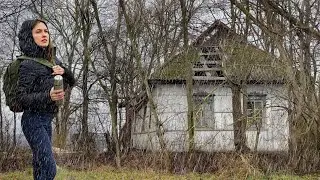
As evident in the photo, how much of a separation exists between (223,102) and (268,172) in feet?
35.6

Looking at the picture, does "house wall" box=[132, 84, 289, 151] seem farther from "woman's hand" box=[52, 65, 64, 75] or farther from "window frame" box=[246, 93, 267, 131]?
"woman's hand" box=[52, 65, 64, 75]

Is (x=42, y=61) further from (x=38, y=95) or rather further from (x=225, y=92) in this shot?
(x=225, y=92)

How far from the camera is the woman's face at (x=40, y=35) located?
340 centimetres

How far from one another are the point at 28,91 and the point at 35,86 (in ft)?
0.26

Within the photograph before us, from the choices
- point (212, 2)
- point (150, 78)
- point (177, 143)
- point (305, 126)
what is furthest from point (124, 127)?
point (305, 126)

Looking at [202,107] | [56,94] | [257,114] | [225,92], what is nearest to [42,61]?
[56,94]

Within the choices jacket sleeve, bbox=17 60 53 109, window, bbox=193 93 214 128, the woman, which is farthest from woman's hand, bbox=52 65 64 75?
window, bbox=193 93 214 128

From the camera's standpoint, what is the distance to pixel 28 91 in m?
3.30

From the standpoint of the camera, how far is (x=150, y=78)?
16.7 metres

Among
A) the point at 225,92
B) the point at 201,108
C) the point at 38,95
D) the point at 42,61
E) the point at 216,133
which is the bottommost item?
the point at 216,133

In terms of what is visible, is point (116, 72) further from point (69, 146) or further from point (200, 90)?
point (69, 146)

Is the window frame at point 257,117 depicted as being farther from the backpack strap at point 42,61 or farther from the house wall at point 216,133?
the backpack strap at point 42,61

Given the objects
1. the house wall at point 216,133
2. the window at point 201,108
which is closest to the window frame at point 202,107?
the window at point 201,108

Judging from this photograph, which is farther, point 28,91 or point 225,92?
point 225,92
